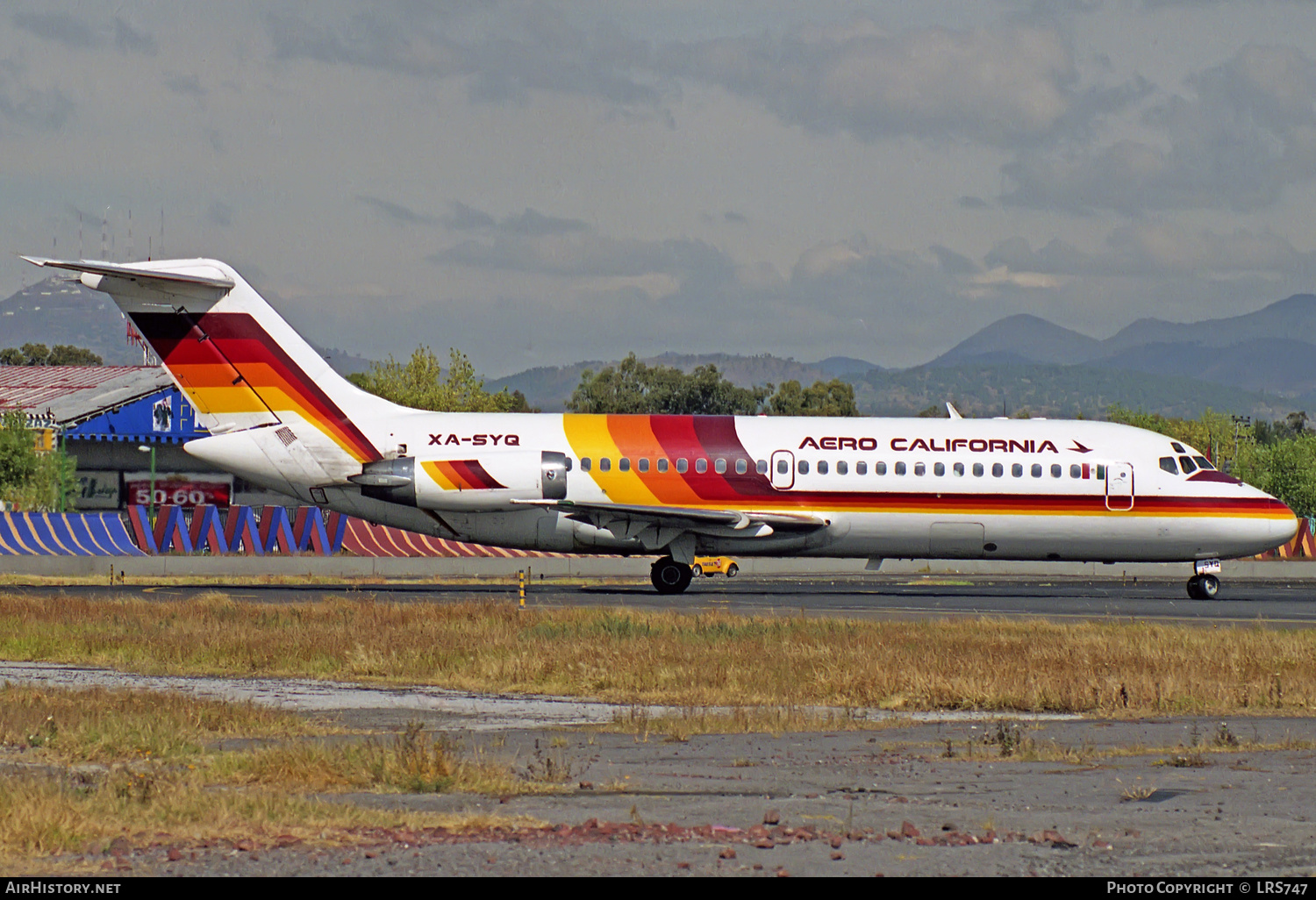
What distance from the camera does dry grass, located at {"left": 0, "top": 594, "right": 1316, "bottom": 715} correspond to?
1900 cm

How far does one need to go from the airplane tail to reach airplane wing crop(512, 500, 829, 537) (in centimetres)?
485

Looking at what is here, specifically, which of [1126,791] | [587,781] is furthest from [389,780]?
[1126,791]

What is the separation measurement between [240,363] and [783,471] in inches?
534

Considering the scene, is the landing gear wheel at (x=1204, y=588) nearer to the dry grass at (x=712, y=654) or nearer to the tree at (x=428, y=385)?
the dry grass at (x=712, y=654)

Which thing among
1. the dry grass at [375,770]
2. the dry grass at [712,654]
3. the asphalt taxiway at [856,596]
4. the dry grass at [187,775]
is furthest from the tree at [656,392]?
the dry grass at [375,770]

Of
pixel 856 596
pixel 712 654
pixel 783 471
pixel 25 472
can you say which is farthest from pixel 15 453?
pixel 712 654

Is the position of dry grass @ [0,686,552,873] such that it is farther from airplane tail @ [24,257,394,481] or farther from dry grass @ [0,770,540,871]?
airplane tail @ [24,257,394,481]

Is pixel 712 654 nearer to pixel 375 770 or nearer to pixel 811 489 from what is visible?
pixel 375 770

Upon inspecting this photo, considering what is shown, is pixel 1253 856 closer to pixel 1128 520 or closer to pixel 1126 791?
pixel 1126 791

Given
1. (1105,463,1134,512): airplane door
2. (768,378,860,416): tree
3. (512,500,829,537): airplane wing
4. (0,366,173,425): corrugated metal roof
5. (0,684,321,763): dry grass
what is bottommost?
(0,684,321,763): dry grass

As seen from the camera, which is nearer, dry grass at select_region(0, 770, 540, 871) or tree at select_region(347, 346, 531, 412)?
dry grass at select_region(0, 770, 540, 871)

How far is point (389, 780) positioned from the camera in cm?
1205

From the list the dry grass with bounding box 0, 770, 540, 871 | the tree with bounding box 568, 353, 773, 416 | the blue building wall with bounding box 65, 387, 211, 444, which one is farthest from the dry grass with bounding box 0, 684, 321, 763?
the tree with bounding box 568, 353, 773, 416
